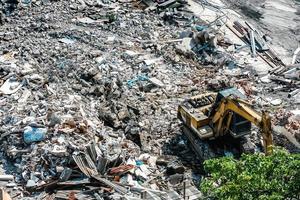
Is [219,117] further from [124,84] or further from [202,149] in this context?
[124,84]

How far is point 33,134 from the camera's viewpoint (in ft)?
48.5

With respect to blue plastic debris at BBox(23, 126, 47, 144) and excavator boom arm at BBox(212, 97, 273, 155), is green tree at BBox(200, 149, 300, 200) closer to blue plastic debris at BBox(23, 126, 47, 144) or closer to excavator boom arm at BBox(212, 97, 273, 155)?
excavator boom arm at BBox(212, 97, 273, 155)

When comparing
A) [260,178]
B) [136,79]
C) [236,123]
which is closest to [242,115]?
[236,123]

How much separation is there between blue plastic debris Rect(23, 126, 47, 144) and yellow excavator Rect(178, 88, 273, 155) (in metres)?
4.28

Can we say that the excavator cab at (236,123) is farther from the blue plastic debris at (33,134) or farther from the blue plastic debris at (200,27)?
the blue plastic debris at (200,27)

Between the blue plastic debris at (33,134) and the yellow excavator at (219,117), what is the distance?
169 inches

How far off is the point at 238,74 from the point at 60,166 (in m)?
8.95

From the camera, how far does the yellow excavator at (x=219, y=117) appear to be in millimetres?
14055

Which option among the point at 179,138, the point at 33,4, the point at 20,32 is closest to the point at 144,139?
the point at 179,138

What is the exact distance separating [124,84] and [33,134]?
15.4 feet

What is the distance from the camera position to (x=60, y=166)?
1384 centimetres

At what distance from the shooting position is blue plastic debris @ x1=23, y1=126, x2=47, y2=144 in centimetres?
1470

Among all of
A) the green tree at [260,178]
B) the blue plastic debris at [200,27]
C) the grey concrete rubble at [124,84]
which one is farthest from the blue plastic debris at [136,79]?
the green tree at [260,178]

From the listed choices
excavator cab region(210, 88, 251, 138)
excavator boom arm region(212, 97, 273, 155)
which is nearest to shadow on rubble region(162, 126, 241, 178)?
excavator boom arm region(212, 97, 273, 155)
